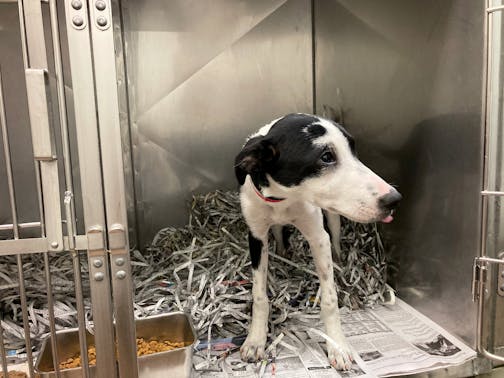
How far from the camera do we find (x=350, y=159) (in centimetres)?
109

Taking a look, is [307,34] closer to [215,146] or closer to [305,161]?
[215,146]

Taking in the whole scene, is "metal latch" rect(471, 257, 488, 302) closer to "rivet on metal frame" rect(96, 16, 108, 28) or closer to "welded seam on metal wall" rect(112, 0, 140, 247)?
"rivet on metal frame" rect(96, 16, 108, 28)

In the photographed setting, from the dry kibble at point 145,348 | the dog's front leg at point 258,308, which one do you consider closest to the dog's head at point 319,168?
the dog's front leg at point 258,308

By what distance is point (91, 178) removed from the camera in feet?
2.74

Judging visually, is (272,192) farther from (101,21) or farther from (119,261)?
(101,21)

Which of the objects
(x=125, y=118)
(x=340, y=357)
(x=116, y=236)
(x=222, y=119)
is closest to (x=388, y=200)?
(x=340, y=357)

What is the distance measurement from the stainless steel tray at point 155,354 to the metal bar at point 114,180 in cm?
19

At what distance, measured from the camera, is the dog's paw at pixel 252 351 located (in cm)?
125

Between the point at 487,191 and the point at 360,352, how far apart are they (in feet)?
2.06

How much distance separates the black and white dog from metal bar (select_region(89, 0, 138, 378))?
37 cm

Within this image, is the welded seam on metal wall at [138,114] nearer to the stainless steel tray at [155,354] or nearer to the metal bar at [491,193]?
the stainless steel tray at [155,354]

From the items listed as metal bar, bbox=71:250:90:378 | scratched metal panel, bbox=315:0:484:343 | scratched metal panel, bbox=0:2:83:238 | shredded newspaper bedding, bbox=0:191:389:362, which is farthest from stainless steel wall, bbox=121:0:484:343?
metal bar, bbox=71:250:90:378

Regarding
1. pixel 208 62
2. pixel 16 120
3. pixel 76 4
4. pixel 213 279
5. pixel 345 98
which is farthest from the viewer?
pixel 208 62

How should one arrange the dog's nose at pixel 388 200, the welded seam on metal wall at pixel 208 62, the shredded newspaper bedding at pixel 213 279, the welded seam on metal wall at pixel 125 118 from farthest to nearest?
the welded seam on metal wall at pixel 208 62 → the welded seam on metal wall at pixel 125 118 → the shredded newspaper bedding at pixel 213 279 → the dog's nose at pixel 388 200
